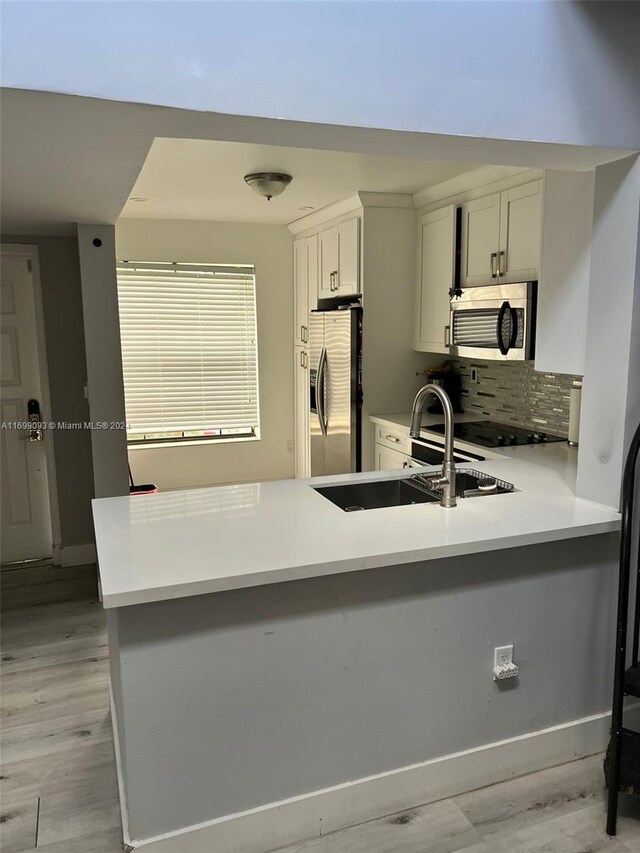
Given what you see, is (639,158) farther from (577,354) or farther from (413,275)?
(413,275)

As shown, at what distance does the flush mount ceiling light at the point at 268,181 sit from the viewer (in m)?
3.69

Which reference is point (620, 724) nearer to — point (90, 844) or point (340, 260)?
point (90, 844)

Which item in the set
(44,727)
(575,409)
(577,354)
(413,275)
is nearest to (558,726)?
(577,354)

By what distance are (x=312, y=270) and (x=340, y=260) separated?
2.06ft

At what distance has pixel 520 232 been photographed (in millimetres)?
3408

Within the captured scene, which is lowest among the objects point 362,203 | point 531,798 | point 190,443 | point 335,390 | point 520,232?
point 531,798

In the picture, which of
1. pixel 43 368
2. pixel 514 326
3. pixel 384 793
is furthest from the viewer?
pixel 43 368

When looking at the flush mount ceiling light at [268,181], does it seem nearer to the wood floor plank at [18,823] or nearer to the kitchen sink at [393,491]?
the kitchen sink at [393,491]

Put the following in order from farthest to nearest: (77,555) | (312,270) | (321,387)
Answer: (312,270) → (321,387) → (77,555)

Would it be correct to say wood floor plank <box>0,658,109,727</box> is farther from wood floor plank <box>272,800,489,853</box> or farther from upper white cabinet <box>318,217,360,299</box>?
upper white cabinet <box>318,217,360,299</box>

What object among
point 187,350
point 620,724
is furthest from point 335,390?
point 620,724

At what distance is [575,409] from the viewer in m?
3.24

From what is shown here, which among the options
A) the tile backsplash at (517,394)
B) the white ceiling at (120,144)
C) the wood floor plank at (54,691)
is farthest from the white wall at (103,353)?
the tile backsplash at (517,394)

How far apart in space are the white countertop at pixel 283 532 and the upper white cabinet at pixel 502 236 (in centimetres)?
141
